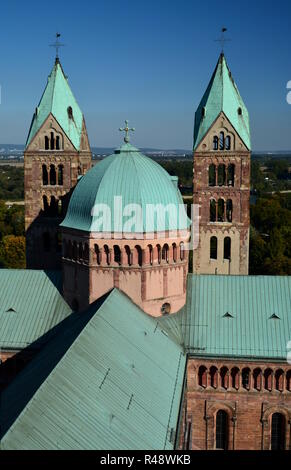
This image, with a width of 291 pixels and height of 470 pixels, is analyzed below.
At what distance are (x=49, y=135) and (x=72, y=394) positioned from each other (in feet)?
105

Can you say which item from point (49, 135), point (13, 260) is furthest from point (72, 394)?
point (13, 260)

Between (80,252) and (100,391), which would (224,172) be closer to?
(80,252)

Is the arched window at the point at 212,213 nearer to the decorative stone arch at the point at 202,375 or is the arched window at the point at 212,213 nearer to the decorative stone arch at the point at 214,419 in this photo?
the decorative stone arch at the point at 202,375

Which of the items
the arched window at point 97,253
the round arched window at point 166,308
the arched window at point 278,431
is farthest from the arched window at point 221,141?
the arched window at point 278,431

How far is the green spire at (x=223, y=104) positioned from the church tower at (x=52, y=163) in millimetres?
10645

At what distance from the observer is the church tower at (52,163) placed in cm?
4988

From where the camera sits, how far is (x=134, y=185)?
34344 mm

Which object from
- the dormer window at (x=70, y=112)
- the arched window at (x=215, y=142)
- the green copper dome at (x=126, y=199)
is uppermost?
the dormer window at (x=70, y=112)

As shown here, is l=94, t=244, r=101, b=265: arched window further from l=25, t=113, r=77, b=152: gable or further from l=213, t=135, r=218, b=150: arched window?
l=213, t=135, r=218, b=150: arched window

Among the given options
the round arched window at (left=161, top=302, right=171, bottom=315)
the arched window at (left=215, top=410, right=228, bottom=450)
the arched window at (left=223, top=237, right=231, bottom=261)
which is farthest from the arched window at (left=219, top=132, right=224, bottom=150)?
the arched window at (left=215, top=410, right=228, bottom=450)

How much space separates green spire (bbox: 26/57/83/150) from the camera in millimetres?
49719

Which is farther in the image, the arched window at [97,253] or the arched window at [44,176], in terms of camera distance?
the arched window at [44,176]

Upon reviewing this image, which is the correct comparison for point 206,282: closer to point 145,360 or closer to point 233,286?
point 233,286

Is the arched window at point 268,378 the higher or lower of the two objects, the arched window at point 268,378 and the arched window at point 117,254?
the lower
